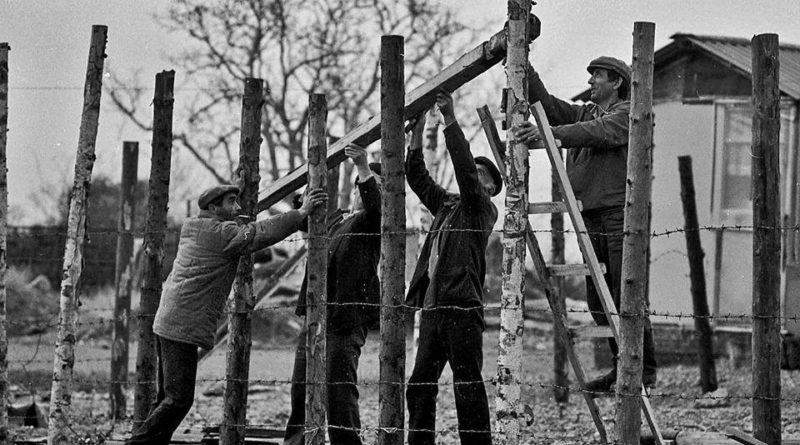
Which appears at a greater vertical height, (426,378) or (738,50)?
(738,50)

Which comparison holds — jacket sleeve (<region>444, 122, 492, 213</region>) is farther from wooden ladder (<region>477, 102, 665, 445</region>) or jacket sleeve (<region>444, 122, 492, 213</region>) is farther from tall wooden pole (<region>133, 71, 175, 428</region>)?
tall wooden pole (<region>133, 71, 175, 428</region>)

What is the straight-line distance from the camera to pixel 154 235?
9.09 meters

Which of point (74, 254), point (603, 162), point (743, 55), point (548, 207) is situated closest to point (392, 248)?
point (548, 207)

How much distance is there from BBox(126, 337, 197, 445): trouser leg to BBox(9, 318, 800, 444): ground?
32cm

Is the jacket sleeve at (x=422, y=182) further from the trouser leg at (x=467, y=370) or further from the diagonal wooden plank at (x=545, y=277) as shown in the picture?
the trouser leg at (x=467, y=370)

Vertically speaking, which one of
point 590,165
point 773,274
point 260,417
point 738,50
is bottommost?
point 260,417

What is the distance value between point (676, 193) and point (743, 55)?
8.55ft

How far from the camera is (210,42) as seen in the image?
82.9ft

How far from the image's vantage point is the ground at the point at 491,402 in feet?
35.7

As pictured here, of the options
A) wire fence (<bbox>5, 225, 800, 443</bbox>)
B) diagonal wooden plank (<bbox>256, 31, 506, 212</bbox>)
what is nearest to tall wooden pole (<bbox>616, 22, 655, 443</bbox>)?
wire fence (<bbox>5, 225, 800, 443</bbox>)

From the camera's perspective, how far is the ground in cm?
1088

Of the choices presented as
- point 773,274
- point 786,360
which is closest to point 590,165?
point 773,274

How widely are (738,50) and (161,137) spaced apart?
43.7ft

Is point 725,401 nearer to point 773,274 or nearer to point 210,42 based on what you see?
point 773,274
